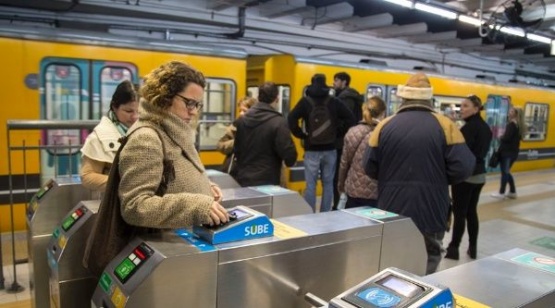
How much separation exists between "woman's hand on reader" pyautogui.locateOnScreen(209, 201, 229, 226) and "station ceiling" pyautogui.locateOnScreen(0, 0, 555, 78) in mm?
5355

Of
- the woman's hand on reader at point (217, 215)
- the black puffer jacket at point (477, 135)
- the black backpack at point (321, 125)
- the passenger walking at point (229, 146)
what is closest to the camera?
the woman's hand on reader at point (217, 215)

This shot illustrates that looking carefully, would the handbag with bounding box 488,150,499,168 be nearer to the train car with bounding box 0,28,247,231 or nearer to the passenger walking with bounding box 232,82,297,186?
the passenger walking with bounding box 232,82,297,186

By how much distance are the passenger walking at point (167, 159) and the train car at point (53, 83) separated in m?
3.19

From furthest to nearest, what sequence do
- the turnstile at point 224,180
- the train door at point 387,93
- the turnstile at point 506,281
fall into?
1. the train door at point 387,93
2. the turnstile at point 224,180
3. the turnstile at point 506,281

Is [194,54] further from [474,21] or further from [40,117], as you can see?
[474,21]

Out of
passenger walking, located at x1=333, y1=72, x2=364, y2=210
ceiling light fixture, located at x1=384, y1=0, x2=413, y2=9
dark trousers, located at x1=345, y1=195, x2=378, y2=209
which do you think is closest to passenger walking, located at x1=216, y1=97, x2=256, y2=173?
dark trousers, located at x1=345, y1=195, x2=378, y2=209

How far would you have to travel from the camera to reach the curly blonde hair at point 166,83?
1724 mm

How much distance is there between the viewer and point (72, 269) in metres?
2.29

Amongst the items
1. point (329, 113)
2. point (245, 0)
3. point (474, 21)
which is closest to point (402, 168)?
point (329, 113)

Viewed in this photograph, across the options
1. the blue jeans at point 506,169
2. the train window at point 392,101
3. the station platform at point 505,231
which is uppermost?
the train window at point 392,101

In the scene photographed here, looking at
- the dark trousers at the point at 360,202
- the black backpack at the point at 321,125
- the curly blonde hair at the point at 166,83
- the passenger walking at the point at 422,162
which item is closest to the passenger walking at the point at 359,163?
the dark trousers at the point at 360,202

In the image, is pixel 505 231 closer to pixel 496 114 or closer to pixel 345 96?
pixel 345 96

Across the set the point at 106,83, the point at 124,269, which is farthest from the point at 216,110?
the point at 124,269

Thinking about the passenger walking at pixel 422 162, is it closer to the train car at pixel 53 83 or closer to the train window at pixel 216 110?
the train car at pixel 53 83
